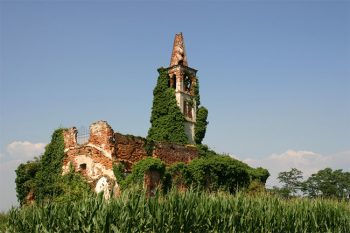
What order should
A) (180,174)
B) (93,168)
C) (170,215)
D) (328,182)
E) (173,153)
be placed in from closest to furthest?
1. (170,215)
2. (93,168)
3. (180,174)
4. (173,153)
5. (328,182)

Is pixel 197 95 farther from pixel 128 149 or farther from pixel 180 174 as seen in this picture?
pixel 128 149

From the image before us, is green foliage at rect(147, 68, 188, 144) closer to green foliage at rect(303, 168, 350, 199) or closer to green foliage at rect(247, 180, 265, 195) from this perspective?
green foliage at rect(247, 180, 265, 195)

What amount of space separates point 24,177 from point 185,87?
17.1 meters

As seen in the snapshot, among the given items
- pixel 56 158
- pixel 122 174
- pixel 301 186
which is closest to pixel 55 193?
pixel 56 158

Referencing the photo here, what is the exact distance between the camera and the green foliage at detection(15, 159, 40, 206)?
29250 mm

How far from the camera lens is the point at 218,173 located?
97.3 ft

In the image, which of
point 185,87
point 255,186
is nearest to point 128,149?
point 255,186

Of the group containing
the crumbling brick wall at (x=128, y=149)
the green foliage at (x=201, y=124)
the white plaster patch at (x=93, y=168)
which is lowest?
the white plaster patch at (x=93, y=168)

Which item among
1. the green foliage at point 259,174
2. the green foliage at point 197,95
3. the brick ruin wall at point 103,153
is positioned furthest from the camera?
the green foliage at point 197,95

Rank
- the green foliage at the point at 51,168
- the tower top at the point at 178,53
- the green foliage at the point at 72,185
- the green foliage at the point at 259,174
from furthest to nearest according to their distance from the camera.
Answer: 1. the tower top at the point at 178,53
2. the green foliage at the point at 259,174
3. the green foliage at the point at 51,168
4. the green foliage at the point at 72,185

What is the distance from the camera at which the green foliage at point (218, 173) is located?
1114 inches

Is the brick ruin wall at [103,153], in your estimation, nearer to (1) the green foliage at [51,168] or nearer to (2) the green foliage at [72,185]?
(2) the green foliage at [72,185]

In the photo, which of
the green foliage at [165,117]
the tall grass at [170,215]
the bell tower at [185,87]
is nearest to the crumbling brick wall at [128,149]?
the tall grass at [170,215]

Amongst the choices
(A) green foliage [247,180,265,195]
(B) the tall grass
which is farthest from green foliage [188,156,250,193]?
(B) the tall grass
